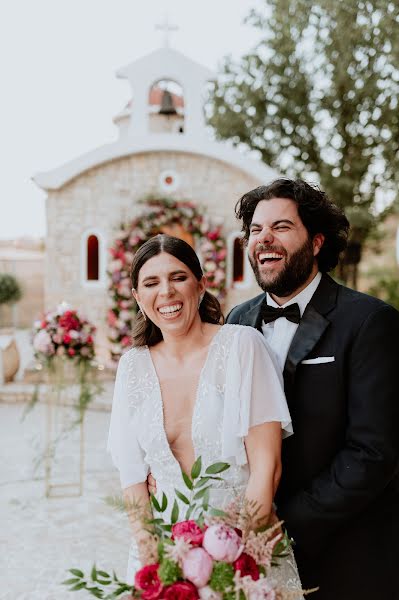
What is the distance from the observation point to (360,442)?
2004 mm

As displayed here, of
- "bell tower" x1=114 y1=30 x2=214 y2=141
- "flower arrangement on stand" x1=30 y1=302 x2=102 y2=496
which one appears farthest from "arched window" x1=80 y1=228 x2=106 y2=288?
"flower arrangement on stand" x1=30 y1=302 x2=102 y2=496

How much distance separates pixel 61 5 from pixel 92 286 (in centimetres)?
1084

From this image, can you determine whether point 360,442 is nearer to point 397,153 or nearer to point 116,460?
point 116,460

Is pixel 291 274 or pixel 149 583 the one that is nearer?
pixel 149 583

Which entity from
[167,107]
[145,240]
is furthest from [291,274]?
[167,107]

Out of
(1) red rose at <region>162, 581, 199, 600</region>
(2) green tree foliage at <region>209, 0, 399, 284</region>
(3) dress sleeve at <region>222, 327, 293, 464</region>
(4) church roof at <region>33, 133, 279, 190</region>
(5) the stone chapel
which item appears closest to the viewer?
(1) red rose at <region>162, 581, 199, 600</region>

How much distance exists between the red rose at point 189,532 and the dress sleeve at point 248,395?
1.37 feet

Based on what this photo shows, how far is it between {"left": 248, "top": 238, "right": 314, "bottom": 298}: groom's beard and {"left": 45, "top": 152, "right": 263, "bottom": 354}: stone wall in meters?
8.32

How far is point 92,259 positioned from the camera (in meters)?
10.6

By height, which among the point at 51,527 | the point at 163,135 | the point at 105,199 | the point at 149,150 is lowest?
the point at 51,527

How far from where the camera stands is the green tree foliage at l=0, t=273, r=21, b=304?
16.7 meters

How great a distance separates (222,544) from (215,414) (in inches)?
24.4

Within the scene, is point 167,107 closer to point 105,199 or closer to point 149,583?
point 105,199

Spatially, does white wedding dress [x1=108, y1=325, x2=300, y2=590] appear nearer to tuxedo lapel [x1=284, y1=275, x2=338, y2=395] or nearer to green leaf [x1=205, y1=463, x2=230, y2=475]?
tuxedo lapel [x1=284, y1=275, x2=338, y2=395]
